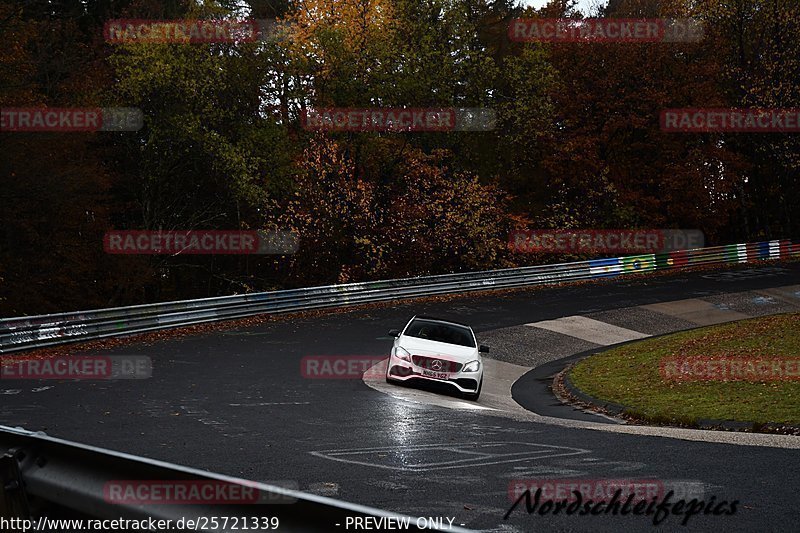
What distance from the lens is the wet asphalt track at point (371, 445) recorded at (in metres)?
7.01

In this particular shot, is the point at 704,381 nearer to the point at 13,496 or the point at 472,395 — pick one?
the point at 472,395

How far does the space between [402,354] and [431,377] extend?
2.50ft

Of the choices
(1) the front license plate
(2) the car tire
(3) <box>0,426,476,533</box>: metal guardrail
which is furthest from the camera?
(2) the car tire

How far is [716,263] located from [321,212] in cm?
2026

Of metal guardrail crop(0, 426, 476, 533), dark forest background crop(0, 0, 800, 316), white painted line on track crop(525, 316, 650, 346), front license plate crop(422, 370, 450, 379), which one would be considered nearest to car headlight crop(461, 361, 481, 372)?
front license plate crop(422, 370, 450, 379)

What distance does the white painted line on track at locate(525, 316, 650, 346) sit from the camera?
27922 mm

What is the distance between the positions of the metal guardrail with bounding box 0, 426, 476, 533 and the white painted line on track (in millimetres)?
24158

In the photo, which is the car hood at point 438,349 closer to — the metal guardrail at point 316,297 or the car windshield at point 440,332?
the car windshield at point 440,332

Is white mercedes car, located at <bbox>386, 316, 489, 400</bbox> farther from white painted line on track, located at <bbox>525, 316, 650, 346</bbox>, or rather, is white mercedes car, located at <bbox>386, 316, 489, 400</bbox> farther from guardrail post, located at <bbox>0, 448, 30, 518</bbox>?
guardrail post, located at <bbox>0, 448, 30, 518</bbox>

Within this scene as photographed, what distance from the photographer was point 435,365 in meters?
16.7

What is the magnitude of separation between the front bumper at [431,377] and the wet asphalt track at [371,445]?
2.38ft

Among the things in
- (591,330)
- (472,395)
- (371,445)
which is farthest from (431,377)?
(591,330)

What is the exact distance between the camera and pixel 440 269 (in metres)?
43.0

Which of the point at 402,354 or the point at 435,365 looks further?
the point at 402,354
